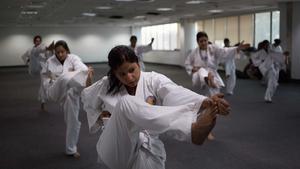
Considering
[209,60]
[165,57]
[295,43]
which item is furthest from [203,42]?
[165,57]

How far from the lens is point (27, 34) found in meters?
26.5

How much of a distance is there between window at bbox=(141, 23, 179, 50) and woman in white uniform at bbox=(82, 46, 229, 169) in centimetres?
2067

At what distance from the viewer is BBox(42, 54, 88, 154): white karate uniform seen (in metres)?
3.89

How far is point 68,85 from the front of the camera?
3998mm

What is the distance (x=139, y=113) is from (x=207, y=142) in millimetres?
3797

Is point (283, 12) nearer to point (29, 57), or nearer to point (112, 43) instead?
point (29, 57)

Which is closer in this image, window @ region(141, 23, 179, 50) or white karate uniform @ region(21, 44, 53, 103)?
white karate uniform @ region(21, 44, 53, 103)

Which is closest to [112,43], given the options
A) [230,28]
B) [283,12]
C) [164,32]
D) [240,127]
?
[164,32]

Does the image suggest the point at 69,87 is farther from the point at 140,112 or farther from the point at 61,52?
the point at 140,112

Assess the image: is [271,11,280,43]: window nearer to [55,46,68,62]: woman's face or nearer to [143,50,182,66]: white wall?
[143,50,182,66]: white wall

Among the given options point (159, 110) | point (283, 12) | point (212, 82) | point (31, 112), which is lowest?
point (31, 112)

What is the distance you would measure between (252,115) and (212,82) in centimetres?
219

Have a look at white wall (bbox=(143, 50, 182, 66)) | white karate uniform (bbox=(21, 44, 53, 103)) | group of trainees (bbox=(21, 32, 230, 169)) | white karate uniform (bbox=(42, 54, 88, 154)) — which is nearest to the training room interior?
white karate uniform (bbox=(42, 54, 88, 154))

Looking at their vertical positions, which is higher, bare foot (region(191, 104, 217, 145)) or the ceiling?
the ceiling
